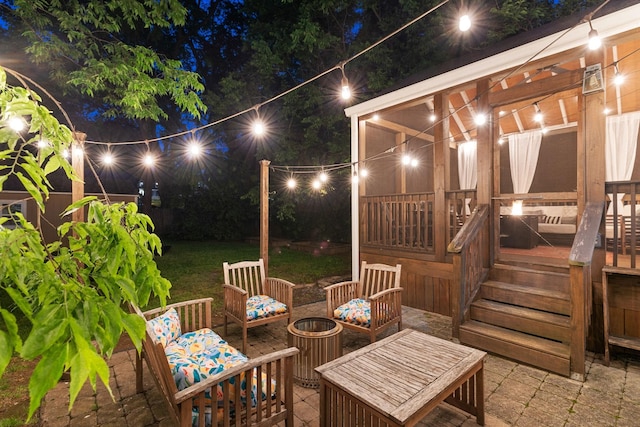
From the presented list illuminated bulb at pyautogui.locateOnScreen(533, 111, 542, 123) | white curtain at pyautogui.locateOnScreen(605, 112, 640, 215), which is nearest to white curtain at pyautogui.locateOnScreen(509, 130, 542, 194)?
illuminated bulb at pyautogui.locateOnScreen(533, 111, 542, 123)

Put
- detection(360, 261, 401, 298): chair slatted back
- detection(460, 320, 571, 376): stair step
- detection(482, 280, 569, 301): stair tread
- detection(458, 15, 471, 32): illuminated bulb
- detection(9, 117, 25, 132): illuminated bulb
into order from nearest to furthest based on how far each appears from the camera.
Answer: detection(9, 117, 25, 132): illuminated bulb
detection(458, 15, 471, 32): illuminated bulb
detection(460, 320, 571, 376): stair step
detection(482, 280, 569, 301): stair tread
detection(360, 261, 401, 298): chair slatted back

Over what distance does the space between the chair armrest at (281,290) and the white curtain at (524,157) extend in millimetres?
7220

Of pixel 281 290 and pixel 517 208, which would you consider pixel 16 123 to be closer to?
pixel 281 290

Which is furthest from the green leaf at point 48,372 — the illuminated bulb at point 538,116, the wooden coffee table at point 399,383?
the illuminated bulb at point 538,116

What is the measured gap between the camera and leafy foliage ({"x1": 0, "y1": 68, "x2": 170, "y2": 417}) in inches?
31.5

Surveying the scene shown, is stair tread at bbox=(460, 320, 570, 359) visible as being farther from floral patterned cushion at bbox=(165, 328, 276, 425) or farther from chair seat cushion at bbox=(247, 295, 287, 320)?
floral patterned cushion at bbox=(165, 328, 276, 425)

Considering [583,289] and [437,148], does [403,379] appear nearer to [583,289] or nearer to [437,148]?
[583,289]

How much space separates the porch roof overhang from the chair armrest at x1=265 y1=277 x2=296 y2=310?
3737 mm

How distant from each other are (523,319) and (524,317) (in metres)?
A: 0.03

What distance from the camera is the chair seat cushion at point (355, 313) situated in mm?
3881

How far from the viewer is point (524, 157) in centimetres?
834

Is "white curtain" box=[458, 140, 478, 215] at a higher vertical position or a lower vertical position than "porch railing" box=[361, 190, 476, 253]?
higher

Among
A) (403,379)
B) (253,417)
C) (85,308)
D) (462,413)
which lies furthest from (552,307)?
(85,308)

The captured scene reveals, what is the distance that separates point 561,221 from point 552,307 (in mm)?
5077
